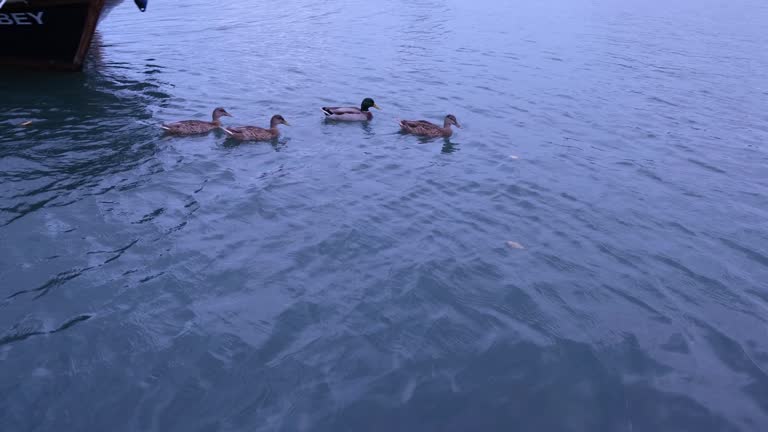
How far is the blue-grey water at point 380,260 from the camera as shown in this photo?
22.3ft

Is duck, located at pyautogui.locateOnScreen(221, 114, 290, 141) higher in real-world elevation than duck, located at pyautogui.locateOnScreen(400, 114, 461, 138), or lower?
lower

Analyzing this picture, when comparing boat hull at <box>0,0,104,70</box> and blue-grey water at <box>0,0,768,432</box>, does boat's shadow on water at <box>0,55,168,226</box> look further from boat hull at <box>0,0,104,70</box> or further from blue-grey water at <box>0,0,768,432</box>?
boat hull at <box>0,0,104,70</box>

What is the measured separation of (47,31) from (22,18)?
706mm

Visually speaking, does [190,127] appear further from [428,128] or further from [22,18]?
[22,18]

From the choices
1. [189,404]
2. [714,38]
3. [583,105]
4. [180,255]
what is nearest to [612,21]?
[714,38]

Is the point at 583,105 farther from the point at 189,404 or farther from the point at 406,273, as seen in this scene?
the point at 189,404

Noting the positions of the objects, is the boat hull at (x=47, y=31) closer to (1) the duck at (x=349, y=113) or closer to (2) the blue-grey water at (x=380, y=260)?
(2) the blue-grey water at (x=380, y=260)

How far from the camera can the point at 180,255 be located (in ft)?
30.0

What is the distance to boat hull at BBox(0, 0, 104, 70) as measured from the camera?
1772 centimetres

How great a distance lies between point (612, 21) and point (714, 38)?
5.84m

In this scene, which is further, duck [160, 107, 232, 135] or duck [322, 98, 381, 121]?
duck [322, 98, 381, 121]

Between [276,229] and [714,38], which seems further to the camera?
[714,38]

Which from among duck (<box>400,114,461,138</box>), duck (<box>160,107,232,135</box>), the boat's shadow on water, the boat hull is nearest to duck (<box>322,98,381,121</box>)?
duck (<box>400,114,461,138</box>)

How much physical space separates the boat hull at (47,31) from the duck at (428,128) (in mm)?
9639
